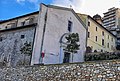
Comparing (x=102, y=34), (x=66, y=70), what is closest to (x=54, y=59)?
(x=66, y=70)

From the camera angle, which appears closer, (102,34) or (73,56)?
(73,56)

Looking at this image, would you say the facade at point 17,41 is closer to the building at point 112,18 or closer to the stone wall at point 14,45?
the stone wall at point 14,45

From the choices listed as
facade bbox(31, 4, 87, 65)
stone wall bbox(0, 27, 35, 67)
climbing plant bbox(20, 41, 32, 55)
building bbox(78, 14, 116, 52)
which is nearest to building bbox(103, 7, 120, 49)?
building bbox(78, 14, 116, 52)

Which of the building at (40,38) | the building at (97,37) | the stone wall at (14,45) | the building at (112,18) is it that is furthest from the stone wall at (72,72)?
the building at (112,18)

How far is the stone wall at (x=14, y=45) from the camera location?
23.0m

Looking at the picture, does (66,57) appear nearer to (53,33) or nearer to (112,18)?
(53,33)

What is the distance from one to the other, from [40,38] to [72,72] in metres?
12.7

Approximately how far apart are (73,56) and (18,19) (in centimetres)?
961

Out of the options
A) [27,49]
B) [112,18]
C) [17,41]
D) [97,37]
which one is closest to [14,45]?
[17,41]

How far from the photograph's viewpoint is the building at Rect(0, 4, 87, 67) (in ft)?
73.8

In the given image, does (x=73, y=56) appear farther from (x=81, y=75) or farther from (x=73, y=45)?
(x=81, y=75)

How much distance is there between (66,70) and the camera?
35.6ft

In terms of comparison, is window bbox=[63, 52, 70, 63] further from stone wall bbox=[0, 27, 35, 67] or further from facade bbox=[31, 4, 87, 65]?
stone wall bbox=[0, 27, 35, 67]

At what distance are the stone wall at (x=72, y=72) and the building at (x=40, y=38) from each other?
25.8 ft
